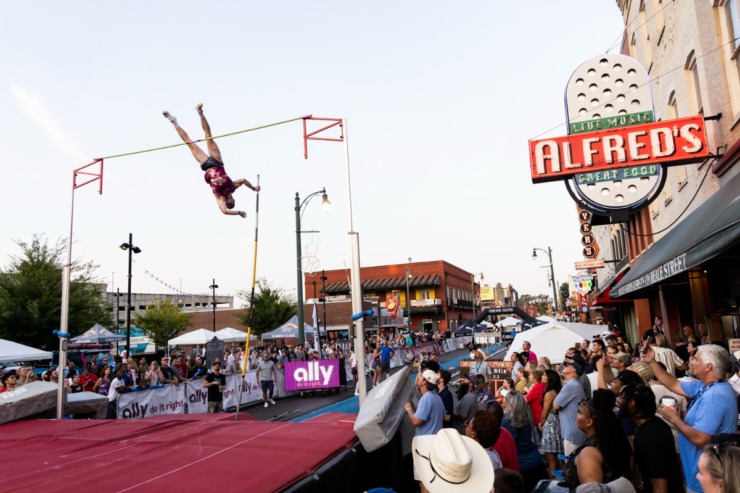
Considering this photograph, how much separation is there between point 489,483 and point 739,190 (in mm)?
6970

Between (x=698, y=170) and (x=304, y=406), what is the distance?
1247cm

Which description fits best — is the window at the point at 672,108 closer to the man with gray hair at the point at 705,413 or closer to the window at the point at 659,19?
the window at the point at 659,19

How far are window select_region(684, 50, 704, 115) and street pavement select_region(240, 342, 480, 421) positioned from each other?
36.9ft

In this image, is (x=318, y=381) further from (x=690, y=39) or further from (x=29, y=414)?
(x=690, y=39)

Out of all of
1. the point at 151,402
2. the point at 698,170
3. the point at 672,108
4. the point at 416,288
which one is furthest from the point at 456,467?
the point at 416,288

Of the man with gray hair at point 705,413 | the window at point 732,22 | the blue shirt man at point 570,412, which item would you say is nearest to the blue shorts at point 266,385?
the blue shirt man at point 570,412

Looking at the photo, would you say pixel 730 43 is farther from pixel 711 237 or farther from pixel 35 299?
pixel 35 299

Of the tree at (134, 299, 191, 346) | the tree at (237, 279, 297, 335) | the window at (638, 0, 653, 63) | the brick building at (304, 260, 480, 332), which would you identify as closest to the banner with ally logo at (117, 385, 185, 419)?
the window at (638, 0, 653, 63)

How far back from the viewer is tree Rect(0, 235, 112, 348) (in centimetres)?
2677

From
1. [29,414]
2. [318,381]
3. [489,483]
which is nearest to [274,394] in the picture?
[318,381]

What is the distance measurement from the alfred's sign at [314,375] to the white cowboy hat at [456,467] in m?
16.3

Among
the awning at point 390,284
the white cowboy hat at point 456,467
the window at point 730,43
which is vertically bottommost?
the white cowboy hat at point 456,467

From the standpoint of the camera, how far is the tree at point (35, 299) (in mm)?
26766

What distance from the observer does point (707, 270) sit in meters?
12.1
